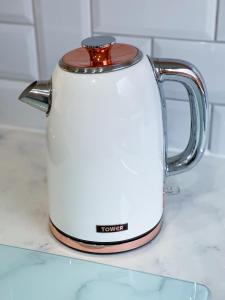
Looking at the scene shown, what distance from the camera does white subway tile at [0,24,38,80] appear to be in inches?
34.0

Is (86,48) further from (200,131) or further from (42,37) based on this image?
(42,37)

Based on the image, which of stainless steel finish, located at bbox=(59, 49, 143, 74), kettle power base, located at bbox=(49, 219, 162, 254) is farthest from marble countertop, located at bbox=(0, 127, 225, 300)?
stainless steel finish, located at bbox=(59, 49, 143, 74)

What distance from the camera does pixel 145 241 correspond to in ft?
2.16

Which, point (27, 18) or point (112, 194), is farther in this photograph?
point (27, 18)

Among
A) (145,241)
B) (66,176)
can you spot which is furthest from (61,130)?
(145,241)

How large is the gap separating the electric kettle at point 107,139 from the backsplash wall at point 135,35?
0.15m

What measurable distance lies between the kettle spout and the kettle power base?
156mm

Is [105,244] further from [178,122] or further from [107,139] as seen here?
[178,122]

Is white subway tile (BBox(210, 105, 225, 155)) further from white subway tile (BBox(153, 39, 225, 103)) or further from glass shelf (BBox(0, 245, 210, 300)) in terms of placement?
glass shelf (BBox(0, 245, 210, 300))

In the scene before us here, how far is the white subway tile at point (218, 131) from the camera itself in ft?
2.68

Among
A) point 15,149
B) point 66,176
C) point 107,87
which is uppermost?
point 107,87

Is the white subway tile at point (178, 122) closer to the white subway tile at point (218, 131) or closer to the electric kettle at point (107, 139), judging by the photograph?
the white subway tile at point (218, 131)

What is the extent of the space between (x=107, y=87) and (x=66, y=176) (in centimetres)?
12

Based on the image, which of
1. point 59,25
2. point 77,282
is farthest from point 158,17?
point 77,282
